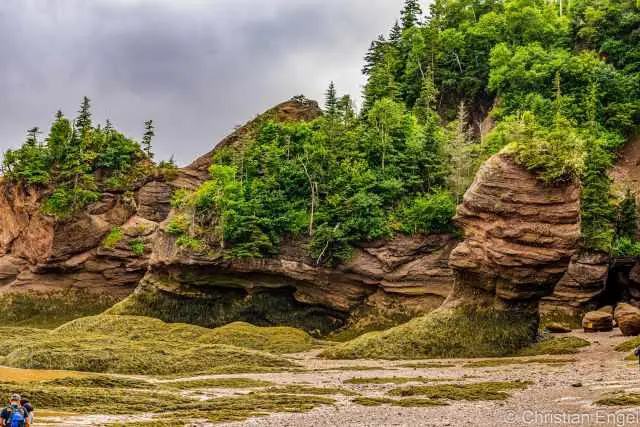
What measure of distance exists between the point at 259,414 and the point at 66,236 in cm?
4985

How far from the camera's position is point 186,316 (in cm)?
5506

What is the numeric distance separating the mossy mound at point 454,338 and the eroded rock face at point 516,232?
115 centimetres

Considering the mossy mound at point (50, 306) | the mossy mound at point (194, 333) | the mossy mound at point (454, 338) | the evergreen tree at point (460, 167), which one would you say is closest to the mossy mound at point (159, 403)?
the mossy mound at point (454, 338)

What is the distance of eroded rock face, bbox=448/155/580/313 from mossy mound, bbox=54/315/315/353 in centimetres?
1306

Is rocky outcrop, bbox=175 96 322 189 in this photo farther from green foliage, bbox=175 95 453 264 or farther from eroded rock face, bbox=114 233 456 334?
eroded rock face, bbox=114 233 456 334

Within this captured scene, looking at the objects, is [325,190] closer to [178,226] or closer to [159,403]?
[178,226]

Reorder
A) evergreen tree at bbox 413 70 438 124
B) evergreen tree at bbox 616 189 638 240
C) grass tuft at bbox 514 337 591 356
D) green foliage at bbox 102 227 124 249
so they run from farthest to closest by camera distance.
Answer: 1. evergreen tree at bbox 413 70 438 124
2. green foliage at bbox 102 227 124 249
3. evergreen tree at bbox 616 189 638 240
4. grass tuft at bbox 514 337 591 356

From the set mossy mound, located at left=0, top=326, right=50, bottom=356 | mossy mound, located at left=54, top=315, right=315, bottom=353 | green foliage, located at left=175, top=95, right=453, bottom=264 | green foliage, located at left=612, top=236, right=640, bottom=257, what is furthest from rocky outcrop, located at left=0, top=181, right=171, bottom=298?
green foliage, located at left=612, top=236, right=640, bottom=257

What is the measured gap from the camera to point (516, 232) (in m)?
36.7

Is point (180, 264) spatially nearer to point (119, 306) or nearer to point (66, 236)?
point (119, 306)

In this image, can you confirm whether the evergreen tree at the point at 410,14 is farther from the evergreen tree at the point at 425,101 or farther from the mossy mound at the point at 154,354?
the mossy mound at the point at 154,354

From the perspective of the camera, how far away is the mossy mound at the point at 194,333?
4419cm

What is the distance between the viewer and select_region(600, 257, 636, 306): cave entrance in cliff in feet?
164

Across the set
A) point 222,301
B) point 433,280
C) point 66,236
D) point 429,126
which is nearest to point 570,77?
point 429,126
